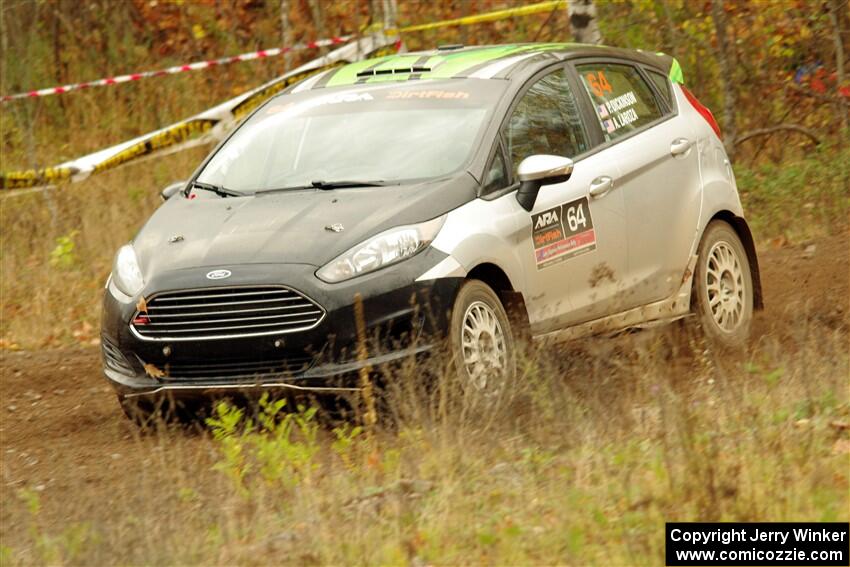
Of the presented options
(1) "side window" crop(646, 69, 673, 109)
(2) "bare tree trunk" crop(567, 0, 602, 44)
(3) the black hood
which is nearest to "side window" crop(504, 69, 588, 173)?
(3) the black hood

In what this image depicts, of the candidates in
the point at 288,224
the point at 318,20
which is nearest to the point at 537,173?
the point at 288,224

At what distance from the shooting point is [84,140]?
16.4m

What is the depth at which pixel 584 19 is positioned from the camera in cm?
1288

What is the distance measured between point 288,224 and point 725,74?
7.98 meters

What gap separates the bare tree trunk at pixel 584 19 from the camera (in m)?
12.9

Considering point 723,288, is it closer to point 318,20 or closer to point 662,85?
point 662,85

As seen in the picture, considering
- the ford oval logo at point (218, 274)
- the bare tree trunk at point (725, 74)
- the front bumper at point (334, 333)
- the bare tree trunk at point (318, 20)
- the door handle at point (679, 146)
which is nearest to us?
the front bumper at point (334, 333)

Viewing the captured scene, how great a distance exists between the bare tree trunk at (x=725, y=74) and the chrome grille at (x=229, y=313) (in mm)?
8226

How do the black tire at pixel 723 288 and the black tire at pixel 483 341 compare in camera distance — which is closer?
the black tire at pixel 483 341

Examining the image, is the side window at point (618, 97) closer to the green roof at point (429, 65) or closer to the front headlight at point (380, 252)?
the green roof at point (429, 65)

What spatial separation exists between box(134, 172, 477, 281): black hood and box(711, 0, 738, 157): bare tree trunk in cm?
724

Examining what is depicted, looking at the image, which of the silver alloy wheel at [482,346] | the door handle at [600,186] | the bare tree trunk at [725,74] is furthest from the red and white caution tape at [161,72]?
the silver alloy wheel at [482,346]

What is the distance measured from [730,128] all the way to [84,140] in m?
7.23

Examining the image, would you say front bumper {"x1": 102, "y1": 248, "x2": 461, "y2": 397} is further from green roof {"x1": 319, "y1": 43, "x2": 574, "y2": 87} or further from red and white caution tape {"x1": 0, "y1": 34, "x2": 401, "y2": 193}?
red and white caution tape {"x1": 0, "y1": 34, "x2": 401, "y2": 193}
